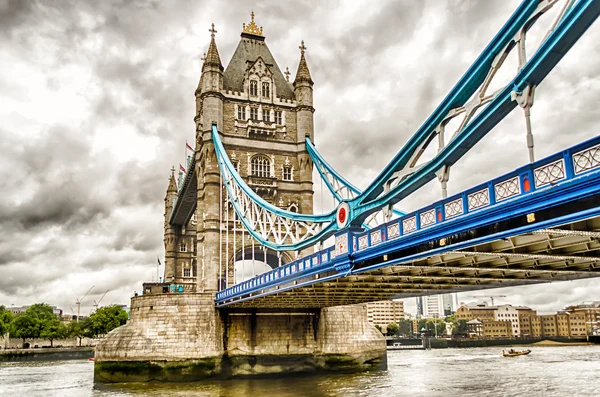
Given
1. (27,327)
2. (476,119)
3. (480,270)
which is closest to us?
(476,119)

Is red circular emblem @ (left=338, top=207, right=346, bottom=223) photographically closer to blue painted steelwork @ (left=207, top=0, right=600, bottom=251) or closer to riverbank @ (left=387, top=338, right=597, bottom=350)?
blue painted steelwork @ (left=207, top=0, right=600, bottom=251)

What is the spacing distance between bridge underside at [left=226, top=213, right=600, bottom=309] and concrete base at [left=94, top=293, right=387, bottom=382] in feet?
18.3

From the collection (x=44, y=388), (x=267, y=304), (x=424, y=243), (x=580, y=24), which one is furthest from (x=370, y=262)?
(x=44, y=388)

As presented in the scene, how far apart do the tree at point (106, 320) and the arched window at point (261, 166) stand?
43.4m

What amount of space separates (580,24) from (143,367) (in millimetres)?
27381

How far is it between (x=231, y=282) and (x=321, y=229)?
13.4 m

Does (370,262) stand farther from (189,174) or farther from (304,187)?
(189,174)

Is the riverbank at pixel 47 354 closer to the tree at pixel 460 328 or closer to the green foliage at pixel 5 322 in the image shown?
the green foliage at pixel 5 322

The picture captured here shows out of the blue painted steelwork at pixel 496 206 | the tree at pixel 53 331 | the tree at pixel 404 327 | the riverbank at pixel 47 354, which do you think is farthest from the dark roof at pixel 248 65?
the tree at pixel 404 327

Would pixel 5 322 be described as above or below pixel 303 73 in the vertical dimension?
below

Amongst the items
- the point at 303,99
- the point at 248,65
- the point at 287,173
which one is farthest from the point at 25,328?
the point at 303,99

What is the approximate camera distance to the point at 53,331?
76688 mm

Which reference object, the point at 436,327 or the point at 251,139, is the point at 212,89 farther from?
the point at 436,327

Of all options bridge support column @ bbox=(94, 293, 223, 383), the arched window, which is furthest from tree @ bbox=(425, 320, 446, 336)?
bridge support column @ bbox=(94, 293, 223, 383)
